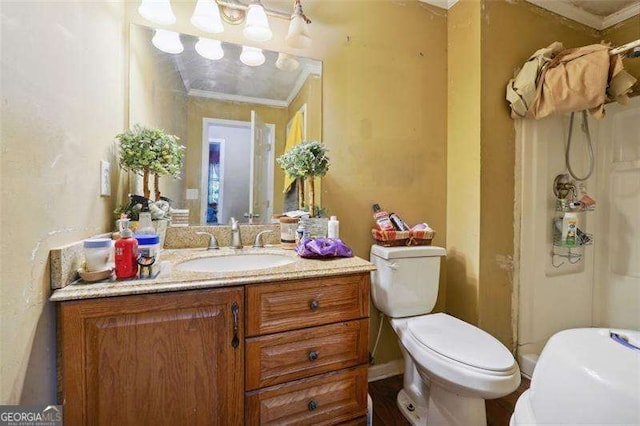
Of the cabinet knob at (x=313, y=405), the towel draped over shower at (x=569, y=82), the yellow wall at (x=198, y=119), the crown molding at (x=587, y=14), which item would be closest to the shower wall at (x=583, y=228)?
the towel draped over shower at (x=569, y=82)

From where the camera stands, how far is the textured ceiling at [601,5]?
5.82ft

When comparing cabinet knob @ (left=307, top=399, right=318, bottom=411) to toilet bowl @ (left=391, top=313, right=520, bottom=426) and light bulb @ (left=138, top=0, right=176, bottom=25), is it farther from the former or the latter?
light bulb @ (left=138, top=0, right=176, bottom=25)

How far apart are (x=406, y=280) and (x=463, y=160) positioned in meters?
0.87

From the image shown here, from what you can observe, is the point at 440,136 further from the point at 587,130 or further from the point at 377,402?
the point at 377,402

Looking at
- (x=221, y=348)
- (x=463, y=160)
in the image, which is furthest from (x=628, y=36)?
(x=221, y=348)

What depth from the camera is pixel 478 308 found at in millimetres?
1615

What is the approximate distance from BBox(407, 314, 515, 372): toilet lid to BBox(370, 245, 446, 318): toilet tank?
0.08 m

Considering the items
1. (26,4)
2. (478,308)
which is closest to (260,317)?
(26,4)

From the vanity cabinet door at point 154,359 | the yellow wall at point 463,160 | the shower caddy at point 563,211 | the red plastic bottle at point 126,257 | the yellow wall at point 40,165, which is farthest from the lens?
the shower caddy at point 563,211

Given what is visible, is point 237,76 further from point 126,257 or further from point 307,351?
point 307,351

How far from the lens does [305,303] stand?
3.31ft

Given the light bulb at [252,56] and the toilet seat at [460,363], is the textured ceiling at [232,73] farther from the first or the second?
the toilet seat at [460,363]

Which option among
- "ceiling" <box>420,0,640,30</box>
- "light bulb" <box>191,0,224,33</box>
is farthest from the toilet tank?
"ceiling" <box>420,0,640,30</box>

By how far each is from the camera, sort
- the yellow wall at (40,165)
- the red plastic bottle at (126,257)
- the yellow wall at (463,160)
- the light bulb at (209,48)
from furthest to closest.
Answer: the yellow wall at (463,160) < the light bulb at (209,48) < the red plastic bottle at (126,257) < the yellow wall at (40,165)
